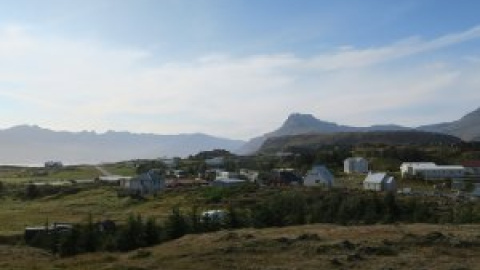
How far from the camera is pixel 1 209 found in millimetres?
89500

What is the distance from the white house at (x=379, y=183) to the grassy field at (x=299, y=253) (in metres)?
55.3

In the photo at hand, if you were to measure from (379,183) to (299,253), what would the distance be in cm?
6623

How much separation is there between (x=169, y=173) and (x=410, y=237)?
346 feet

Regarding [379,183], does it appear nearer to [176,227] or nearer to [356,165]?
[356,165]

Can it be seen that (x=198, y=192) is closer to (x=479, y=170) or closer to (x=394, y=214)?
(x=394, y=214)

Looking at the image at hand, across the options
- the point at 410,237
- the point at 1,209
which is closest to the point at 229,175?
the point at 1,209

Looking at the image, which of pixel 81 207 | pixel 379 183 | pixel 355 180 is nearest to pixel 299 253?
pixel 81 207

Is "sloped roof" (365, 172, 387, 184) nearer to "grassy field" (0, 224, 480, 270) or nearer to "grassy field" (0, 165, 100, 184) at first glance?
"grassy field" (0, 224, 480, 270)

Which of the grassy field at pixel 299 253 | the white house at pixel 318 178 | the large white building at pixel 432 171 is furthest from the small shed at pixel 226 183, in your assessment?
the grassy field at pixel 299 253

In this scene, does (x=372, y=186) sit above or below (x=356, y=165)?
below

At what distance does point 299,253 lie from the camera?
3553 cm

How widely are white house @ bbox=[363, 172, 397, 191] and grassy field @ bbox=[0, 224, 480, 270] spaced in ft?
181

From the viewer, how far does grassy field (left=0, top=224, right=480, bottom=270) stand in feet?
108

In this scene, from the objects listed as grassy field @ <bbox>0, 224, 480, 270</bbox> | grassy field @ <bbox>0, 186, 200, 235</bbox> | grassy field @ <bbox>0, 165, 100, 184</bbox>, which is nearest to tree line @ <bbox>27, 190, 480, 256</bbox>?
grassy field @ <bbox>0, 224, 480, 270</bbox>
